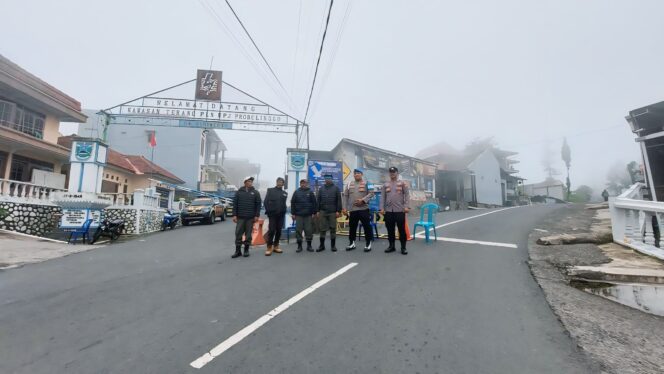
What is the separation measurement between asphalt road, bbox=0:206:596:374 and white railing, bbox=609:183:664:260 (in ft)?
7.35

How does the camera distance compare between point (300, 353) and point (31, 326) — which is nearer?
point (300, 353)

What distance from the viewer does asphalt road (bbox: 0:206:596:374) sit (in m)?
2.27

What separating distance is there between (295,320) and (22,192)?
14.8 m

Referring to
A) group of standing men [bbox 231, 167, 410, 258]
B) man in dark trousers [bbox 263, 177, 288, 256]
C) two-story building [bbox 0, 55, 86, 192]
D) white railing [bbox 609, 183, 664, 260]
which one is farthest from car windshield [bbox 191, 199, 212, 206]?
white railing [bbox 609, 183, 664, 260]

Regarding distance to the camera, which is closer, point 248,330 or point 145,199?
point 248,330

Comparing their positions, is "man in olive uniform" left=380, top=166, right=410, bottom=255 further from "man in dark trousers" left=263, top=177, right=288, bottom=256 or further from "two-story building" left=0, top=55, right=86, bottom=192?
"two-story building" left=0, top=55, right=86, bottom=192

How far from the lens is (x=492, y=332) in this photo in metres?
2.70

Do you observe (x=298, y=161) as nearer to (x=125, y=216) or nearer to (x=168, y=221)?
(x=125, y=216)

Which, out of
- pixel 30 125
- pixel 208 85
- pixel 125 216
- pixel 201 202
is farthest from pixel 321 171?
pixel 30 125

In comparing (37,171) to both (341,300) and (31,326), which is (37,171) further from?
(341,300)

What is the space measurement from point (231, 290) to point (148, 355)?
1655 millimetres

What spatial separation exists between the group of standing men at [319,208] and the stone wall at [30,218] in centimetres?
1080

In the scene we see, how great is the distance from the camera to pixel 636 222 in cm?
561

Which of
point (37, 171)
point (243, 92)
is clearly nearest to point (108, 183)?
point (37, 171)
